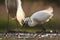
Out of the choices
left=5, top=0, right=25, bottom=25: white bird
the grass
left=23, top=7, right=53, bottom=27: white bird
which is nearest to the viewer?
left=23, top=7, right=53, bottom=27: white bird

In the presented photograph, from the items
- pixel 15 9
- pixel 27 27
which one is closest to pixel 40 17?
pixel 15 9

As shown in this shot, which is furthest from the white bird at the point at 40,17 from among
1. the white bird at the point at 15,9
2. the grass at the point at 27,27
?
the grass at the point at 27,27

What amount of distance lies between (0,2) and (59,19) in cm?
236

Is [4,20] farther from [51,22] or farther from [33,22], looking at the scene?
[33,22]

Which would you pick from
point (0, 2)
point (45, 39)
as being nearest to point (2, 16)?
point (0, 2)

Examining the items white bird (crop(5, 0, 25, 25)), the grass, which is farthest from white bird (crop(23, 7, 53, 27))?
the grass

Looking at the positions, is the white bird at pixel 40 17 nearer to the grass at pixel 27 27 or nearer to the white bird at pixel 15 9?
the white bird at pixel 15 9

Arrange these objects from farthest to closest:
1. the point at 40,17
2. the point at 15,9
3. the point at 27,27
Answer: the point at 27,27 < the point at 15,9 < the point at 40,17

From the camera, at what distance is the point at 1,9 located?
9688 millimetres

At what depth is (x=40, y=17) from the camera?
5820mm

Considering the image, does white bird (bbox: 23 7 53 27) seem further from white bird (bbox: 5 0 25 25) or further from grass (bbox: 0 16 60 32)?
grass (bbox: 0 16 60 32)

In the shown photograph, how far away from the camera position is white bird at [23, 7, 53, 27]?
5756mm

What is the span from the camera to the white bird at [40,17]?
→ 576 cm

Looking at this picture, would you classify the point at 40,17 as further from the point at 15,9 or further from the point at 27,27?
the point at 27,27
